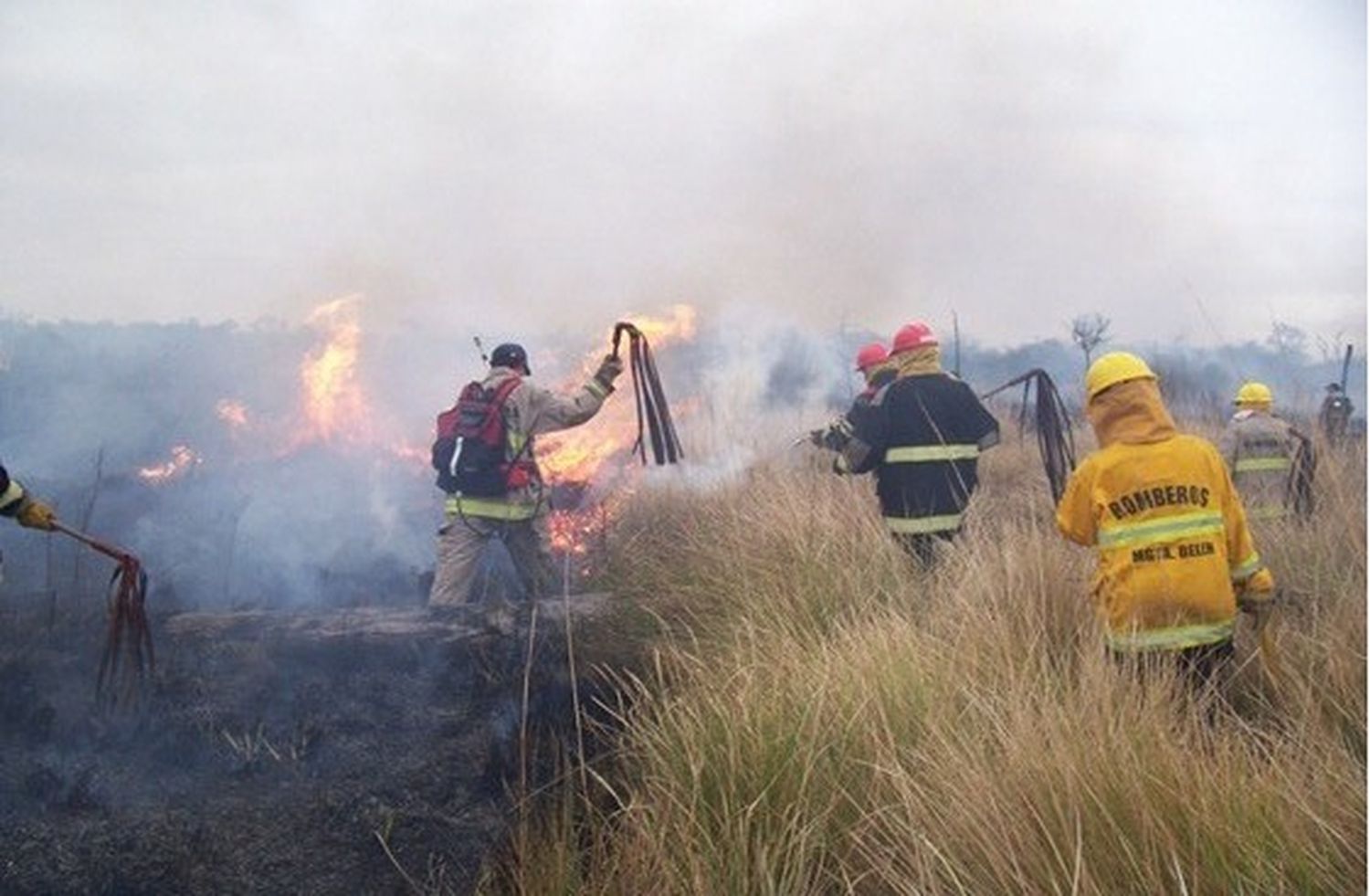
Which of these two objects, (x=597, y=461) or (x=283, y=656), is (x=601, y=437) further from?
(x=283, y=656)

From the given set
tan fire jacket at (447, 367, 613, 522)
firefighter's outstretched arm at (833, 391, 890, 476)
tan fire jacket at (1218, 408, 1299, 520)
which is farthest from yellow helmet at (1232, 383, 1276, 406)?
tan fire jacket at (447, 367, 613, 522)

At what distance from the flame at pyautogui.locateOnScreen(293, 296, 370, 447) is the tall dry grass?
24.5 ft

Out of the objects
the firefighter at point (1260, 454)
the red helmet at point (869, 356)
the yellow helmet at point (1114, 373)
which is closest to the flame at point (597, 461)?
the red helmet at point (869, 356)

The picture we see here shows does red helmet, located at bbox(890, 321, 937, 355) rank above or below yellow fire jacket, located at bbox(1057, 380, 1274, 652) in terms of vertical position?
above

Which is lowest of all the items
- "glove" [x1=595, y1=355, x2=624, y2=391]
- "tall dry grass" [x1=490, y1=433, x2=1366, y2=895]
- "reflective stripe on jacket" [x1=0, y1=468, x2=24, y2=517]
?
"tall dry grass" [x1=490, y1=433, x2=1366, y2=895]

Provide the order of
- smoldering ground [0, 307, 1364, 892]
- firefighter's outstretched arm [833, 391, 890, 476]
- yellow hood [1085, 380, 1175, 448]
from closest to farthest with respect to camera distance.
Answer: yellow hood [1085, 380, 1175, 448] → smoldering ground [0, 307, 1364, 892] → firefighter's outstretched arm [833, 391, 890, 476]

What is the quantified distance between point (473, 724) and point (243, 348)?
17.6m

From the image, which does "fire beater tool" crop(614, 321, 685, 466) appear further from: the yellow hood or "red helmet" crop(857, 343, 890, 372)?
"red helmet" crop(857, 343, 890, 372)

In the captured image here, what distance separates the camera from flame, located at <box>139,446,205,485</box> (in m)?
11.0

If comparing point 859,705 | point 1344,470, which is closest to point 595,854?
point 859,705

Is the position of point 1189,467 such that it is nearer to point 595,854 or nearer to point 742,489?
point 595,854

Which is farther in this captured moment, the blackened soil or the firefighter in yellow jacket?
the blackened soil

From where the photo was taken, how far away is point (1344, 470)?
752cm

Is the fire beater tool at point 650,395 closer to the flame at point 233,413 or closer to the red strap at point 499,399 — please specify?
the red strap at point 499,399
